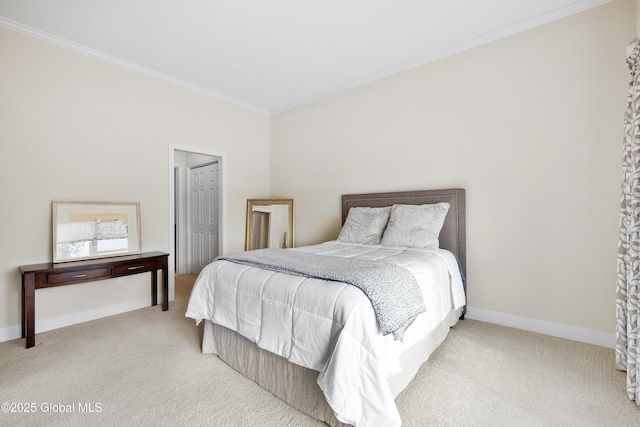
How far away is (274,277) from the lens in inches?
71.4

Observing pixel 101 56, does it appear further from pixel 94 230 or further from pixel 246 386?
pixel 246 386

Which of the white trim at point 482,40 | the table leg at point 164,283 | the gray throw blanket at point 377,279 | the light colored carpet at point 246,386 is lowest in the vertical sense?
the light colored carpet at point 246,386

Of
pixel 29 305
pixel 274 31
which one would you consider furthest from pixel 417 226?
pixel 29 305

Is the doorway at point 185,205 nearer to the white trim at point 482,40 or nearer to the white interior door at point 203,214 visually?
the white interior door at point 203,214

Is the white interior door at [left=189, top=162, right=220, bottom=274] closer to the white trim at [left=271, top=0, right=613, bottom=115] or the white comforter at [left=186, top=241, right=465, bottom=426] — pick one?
the white trim at [left=271, top=0, right=613, bottom=115]

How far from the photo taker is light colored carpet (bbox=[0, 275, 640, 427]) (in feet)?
5.14

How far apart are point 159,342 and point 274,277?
1.49 metres

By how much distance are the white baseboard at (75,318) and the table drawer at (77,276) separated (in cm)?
53

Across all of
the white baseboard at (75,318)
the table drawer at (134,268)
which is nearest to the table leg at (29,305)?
the white baseboard at (75,318)

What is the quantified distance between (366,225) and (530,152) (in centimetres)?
167

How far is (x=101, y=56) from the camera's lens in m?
3.10

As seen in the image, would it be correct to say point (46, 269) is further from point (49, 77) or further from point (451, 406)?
point (451, 406)

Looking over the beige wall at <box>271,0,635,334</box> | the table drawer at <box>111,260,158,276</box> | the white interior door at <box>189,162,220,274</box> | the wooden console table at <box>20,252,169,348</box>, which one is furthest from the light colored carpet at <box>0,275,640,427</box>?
the white interior door at <box>189,162,220,274</box>

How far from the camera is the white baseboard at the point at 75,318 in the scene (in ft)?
8.52
